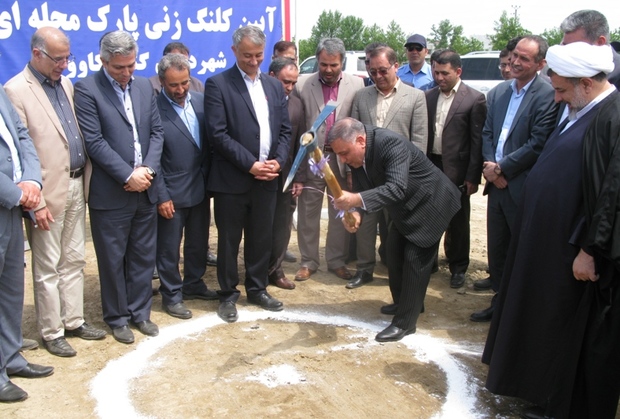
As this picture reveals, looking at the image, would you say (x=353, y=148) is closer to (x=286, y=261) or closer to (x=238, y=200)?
(x=238, y=200)

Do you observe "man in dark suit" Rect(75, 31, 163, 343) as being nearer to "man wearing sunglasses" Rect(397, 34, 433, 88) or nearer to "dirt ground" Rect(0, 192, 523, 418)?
"dirt ground" Rect(0, 192, 523, 418)

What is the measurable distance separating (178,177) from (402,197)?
184 cm

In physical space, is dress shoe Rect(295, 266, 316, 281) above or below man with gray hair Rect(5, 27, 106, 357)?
below

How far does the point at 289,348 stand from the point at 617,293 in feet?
7.44

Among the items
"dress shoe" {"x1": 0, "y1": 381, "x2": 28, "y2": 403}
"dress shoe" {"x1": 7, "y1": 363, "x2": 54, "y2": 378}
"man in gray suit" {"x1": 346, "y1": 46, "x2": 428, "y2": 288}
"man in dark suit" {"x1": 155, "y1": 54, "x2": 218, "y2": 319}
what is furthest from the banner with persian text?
"dress shoe" {"x1": 0, "y1": 381, "x2": 28, "y2": 403}

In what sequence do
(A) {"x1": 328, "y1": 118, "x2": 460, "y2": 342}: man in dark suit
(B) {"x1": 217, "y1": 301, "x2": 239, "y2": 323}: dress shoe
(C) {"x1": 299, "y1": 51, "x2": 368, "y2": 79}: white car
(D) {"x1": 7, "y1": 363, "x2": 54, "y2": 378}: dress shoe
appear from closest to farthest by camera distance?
1. (D) {"x1": 7, "y1": 363, "x2": 54, "y2": 378}: dress shoe
2. (A) {"x1": 328, "y1": 118, "x2": 460, "y2": 342}: man in dark suit
3. (B) {"x1": 217, "y1": 301, "x2": 239, "y2": 323}: dress shoe
4. (C) {"x1": 299, "y1": 51, "x2": 368, "y2": 79}: white car

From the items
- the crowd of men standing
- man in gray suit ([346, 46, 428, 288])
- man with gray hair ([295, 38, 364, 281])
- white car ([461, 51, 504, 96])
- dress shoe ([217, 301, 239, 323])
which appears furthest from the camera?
white car ([461, 51, 504, 96])

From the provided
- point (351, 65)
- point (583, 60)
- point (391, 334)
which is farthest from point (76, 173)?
point (351, 65)

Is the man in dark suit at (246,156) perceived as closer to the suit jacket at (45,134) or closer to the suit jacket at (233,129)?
the suit jacket at (233,129)

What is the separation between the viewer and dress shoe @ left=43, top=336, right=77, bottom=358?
433cm

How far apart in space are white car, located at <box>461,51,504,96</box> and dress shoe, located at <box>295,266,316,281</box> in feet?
45.2

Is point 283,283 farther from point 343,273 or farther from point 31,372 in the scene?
point 31,372

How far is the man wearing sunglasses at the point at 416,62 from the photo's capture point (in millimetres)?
7387

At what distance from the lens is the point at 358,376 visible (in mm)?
4090
